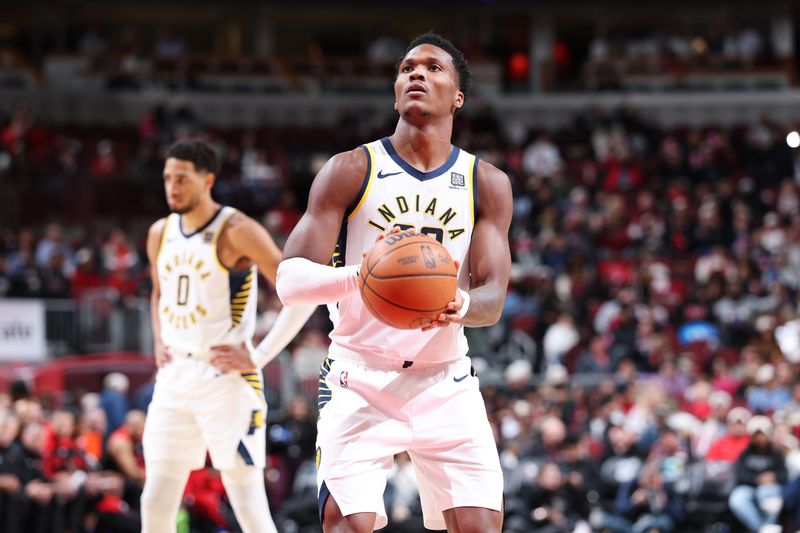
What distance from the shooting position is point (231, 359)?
6.82 meters

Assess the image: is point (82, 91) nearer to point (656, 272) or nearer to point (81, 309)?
point (81, 309)

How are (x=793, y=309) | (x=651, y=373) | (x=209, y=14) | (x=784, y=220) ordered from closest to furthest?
(x=651, y=373)
(x=793, y=309)
(x=784, y=220)
(x=209, y=14)

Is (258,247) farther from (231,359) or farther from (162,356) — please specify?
(162,356)

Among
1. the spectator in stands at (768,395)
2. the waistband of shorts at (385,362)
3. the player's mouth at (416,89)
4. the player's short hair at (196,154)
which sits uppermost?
the player's mouth at (416,89)

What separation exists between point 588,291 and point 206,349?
11.8m

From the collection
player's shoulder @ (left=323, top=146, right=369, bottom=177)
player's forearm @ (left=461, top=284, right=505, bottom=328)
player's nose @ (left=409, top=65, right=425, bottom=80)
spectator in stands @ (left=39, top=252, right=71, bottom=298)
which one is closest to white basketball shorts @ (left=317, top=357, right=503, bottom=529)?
player's forearm @ (left=461, top=284, right=505, bottom=328)

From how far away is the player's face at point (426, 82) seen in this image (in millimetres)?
4926

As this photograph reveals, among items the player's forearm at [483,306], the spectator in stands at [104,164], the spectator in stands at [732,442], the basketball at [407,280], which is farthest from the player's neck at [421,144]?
the spectator in stands at [104,164]

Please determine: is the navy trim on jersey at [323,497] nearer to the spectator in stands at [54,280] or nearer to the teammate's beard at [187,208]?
the teammate's beard at [187,208]

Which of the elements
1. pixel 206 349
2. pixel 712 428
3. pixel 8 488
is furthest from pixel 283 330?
pixel 712 428

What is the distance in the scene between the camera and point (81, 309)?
16.2 meters

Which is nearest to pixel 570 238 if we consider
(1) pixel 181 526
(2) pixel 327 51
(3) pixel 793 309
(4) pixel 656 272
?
(4) pixel 656 272

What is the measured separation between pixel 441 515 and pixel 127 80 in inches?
922

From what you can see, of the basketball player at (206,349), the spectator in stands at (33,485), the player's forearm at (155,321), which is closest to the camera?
the basketball player at (206,349)
